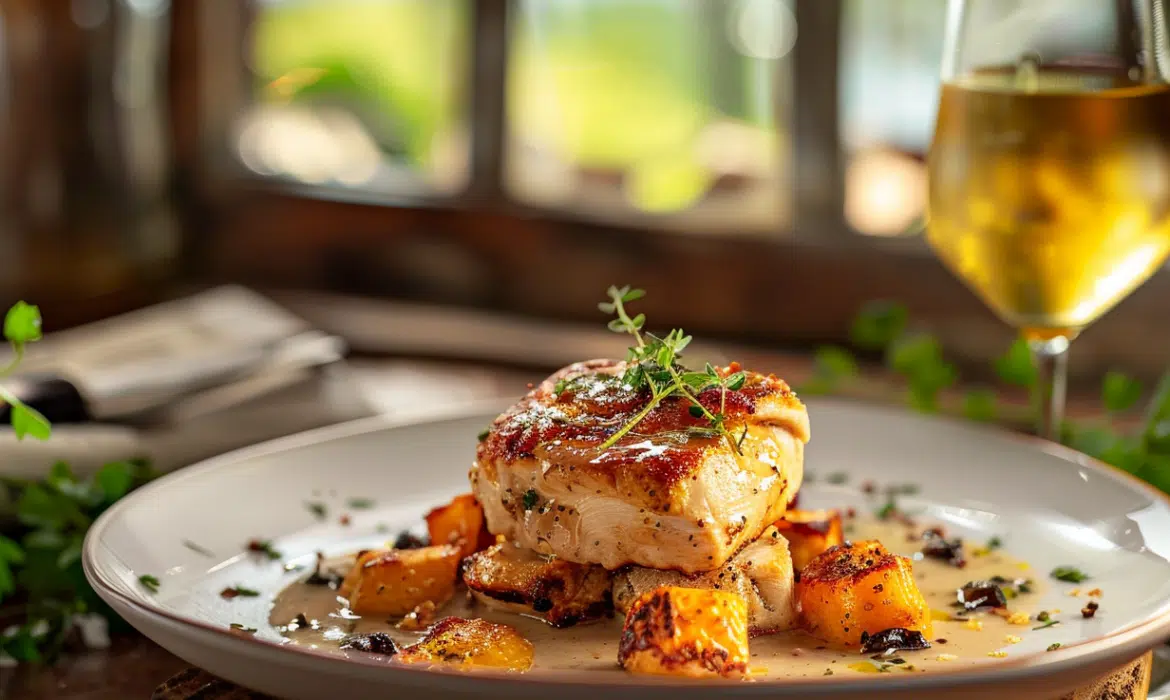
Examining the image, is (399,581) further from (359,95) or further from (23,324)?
A: (359,95)

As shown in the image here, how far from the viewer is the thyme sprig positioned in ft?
5.54

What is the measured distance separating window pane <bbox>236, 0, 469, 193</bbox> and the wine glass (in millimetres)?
2903

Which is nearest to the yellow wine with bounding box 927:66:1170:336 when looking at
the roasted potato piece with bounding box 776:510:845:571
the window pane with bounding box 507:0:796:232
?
the roasted potato piece with bounding box 776:510:845:571

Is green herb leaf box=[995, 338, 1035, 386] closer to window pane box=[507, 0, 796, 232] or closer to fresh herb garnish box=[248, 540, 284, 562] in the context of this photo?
fresh herb garnish box=[248, 540, 284, 562]

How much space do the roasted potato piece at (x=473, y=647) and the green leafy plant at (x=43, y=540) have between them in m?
0.42

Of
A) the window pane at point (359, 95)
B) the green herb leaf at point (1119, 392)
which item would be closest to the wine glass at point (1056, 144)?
the green herb leaf at point (1119, 392)

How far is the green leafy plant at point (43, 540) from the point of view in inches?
70.7

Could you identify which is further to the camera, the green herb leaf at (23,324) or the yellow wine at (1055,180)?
the yellow wine at (1055,180)

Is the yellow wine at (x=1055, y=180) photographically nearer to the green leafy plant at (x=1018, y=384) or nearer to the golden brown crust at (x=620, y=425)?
the green leafy plant at (x=1018, y=384)

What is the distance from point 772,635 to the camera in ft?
5.39

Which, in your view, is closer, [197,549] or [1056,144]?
[197,549]

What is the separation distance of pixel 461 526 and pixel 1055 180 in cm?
105

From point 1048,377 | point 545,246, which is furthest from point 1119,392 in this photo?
point 545,246

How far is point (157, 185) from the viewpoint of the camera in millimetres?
4770
